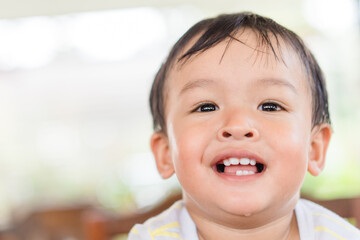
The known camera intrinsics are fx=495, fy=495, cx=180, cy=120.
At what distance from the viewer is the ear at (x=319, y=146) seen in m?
0.76

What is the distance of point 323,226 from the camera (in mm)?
760

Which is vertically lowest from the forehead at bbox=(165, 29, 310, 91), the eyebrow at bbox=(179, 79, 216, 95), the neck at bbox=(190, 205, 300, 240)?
the neck at bbox=(190, 205, 300, 240)

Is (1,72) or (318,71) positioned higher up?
(318,71)

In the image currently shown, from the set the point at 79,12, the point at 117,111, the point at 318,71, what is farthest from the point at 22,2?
the point at 117,111

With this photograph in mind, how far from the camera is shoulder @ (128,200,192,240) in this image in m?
0.73

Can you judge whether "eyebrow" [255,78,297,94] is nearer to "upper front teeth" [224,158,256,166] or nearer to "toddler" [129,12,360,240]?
"toddler" [129,12,360,240]

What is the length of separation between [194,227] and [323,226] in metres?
0.20

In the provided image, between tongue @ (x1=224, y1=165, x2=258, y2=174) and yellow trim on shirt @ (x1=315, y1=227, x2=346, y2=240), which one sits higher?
tongue @ (x1=224, y1=165, x2=258, y2=174)

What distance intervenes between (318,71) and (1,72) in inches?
186

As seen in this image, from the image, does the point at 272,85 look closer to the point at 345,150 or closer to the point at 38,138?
the point at 345,150

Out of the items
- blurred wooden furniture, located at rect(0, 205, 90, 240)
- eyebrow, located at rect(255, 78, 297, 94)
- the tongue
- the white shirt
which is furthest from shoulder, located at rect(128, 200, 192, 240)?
blurred wooden furniture, located at rect(0, 205, 90, 240)

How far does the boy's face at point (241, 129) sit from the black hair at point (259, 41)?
15mm

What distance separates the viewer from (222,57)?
0.68 m

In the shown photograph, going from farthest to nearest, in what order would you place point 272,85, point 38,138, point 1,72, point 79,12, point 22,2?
point 38,138 < point 1,72 < point 79,12 < point 22,2 < point 272,85
